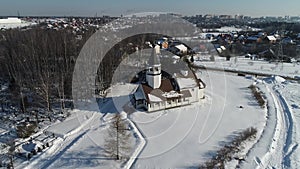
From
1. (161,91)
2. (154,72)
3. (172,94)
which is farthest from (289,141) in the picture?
(154,72)

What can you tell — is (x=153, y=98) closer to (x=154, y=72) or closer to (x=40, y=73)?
(x=154, y=72)

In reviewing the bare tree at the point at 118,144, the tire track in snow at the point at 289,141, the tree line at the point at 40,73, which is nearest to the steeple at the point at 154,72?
the bare tree at the point at 118,144

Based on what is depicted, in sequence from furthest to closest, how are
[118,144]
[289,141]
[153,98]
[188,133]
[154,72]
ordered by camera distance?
[154,72] → [153,98] → [188,133] → [289,141] → [118,144]

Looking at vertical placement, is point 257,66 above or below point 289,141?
above

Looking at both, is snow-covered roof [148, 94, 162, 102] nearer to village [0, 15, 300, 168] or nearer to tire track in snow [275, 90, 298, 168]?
village [0, 15, 300, 168]

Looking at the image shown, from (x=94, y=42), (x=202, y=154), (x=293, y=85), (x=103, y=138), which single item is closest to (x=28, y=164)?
(x=103, y=138)

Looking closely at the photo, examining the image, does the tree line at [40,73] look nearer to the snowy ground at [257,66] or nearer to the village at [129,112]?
the village at [129,112]
